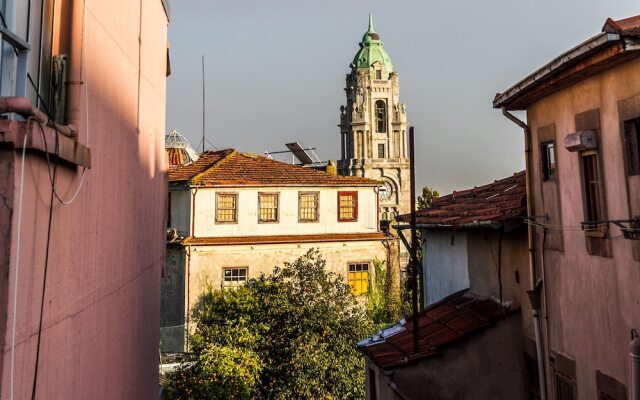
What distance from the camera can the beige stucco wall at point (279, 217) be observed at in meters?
25.8

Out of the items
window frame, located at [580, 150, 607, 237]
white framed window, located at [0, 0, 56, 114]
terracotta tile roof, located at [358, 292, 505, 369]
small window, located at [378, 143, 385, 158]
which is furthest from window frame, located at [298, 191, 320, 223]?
small window, located at [378, 143, 385, 158]

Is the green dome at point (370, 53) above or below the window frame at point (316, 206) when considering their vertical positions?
above

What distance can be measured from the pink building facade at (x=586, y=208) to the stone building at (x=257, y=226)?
1888 centimetres

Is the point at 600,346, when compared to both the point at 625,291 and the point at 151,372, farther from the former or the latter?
the point at 151,372

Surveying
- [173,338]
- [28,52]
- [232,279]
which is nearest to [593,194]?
[28,52]

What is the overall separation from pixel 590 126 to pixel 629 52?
4.30ft

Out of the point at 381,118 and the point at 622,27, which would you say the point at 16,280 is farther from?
the point at 381,118

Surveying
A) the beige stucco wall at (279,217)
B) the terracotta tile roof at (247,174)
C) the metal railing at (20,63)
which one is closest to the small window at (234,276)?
the beige stucco wall at (279,217)

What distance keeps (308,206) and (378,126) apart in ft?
199

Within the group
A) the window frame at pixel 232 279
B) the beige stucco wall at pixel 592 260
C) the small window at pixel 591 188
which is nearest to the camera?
the beige stucco wall at pixel 592 260

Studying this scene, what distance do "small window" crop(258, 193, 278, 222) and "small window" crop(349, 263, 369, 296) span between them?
4.54 m

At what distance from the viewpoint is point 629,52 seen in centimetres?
493

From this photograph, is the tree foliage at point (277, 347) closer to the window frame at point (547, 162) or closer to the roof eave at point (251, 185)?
the roof eave at point (251, 185)

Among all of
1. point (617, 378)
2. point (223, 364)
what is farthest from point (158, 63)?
point (223, 364)
